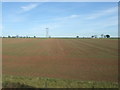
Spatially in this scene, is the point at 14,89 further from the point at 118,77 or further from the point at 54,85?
the point at 118,77

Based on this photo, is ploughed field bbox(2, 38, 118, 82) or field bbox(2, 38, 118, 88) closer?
field bbox(2, 38, 118, 88)

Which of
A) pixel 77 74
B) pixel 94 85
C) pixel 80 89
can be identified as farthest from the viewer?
pixel 77 74

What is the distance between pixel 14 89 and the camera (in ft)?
22.3

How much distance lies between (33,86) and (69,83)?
1.48 metres

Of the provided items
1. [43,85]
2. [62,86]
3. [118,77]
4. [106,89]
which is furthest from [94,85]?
[118,77]

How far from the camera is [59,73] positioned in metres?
11.2

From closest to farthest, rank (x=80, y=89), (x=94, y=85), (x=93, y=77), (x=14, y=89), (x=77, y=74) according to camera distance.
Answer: (x=14, y=89) < (x=80, y=89) < (x=94, y=85) < (x=93, y=77) < (x=77, y=74)

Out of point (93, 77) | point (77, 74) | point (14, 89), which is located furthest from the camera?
point (77, 74)

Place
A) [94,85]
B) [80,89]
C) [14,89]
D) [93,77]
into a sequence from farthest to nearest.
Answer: [93,77]
[94,85]
[80,89]
[14,89]

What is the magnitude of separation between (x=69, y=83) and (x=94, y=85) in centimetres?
98

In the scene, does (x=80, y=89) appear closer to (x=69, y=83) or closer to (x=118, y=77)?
(x=69, y=83)

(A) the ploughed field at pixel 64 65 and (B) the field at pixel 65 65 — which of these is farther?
(A) the ploughed field at pixel 64 65

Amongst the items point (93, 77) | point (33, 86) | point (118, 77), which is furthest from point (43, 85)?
point (118, 77)

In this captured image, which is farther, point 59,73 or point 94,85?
point 59,73
